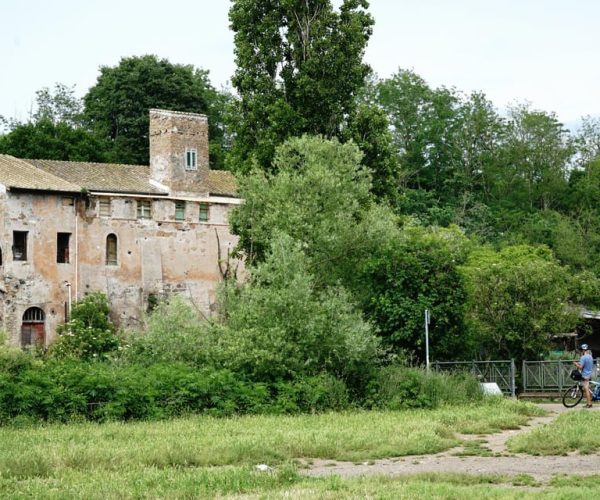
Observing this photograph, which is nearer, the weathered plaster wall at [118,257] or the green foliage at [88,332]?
the green foliage at [88,332]

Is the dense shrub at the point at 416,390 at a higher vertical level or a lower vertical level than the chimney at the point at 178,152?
lower

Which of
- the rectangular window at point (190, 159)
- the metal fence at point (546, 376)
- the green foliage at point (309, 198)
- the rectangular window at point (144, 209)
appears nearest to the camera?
the metal fence at point (546, 376)

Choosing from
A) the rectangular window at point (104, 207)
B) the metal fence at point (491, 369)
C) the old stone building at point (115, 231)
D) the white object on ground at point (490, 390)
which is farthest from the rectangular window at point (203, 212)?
the white object on ground at point (490, 390)

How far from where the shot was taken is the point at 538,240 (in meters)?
76.5

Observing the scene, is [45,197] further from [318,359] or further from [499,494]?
[499,494]

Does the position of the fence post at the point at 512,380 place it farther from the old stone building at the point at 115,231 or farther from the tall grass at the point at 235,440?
the old stone building at the point at 115,231

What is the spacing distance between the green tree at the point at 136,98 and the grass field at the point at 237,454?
5042 centimetres

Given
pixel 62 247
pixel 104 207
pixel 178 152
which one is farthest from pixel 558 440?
pixel 178 152

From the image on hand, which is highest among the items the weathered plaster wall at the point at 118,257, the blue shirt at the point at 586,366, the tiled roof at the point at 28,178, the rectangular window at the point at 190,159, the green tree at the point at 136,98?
the green tree at the point at 136,98

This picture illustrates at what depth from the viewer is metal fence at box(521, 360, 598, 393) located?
37.9 metres

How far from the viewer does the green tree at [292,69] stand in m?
47.5

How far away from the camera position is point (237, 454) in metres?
21.4

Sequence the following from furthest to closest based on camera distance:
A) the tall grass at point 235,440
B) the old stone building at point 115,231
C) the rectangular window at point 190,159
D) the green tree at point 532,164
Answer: the green tree at point 532,164
the rectangular window at point 190,159
the old stone building at point 115,231
the tall grass at point 235,440

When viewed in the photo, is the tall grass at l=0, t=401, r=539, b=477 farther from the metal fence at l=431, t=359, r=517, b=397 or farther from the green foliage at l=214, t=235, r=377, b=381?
the metal fence at l=431, t=359, r=517, b=397
